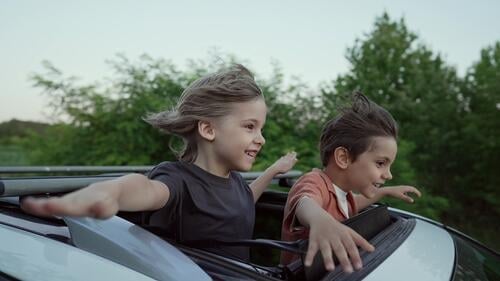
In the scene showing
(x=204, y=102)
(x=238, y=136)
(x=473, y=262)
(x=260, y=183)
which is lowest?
(x=473, y=262)

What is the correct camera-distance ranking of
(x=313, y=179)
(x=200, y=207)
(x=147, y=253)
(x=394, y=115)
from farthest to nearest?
(x=394, y=115)
(x=313, y=179)
(x=200, y=207)
(x=147, y=253)

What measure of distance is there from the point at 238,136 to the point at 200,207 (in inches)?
10.8

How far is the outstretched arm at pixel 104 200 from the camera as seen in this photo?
3.28 feet

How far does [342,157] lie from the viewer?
212cm

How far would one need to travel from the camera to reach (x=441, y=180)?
758 centimetres

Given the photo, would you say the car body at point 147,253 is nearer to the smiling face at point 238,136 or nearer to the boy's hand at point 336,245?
the boy's hand at point 336,245

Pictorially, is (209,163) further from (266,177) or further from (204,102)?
(266,177)

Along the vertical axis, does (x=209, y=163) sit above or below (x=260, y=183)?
above

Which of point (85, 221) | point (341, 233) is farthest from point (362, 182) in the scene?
point (85, 221)

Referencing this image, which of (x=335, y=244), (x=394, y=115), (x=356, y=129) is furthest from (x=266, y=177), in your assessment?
(x=394, y=115)

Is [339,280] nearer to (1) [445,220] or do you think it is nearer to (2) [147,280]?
(2) [147,280]

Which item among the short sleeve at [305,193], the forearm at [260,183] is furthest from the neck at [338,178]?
the forearm at [260,183]

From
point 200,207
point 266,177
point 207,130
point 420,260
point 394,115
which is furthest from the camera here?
point 394,115

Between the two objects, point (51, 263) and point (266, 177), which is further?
point (266, 177)
